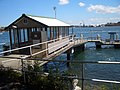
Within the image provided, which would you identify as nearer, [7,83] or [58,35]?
[7,83]

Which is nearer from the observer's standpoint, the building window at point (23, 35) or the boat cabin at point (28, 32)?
the boat cabin at point (28, 32)

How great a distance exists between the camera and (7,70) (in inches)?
295

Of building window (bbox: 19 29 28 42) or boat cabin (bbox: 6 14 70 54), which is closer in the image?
boat cabin (bbox: 6 14 70 54)

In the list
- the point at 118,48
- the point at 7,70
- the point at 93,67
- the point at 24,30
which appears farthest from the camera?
the point at 118,48

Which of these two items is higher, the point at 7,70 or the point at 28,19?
the point at 28,19

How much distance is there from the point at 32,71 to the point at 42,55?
25.6 feet

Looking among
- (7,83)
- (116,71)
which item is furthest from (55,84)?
(116,71)

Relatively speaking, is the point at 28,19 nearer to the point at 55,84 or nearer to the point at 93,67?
the point at 93,67

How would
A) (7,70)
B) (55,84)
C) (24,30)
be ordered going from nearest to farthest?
(55,84) < (7,70) < (24,30)

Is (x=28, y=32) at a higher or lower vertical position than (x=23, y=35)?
higher

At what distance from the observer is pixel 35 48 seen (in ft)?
48.4

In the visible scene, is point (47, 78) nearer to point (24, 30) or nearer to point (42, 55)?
point (42, 55)

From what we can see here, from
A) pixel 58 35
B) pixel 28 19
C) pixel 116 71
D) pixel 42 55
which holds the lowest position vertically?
pixel 116 71

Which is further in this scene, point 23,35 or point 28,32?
point 23,35
